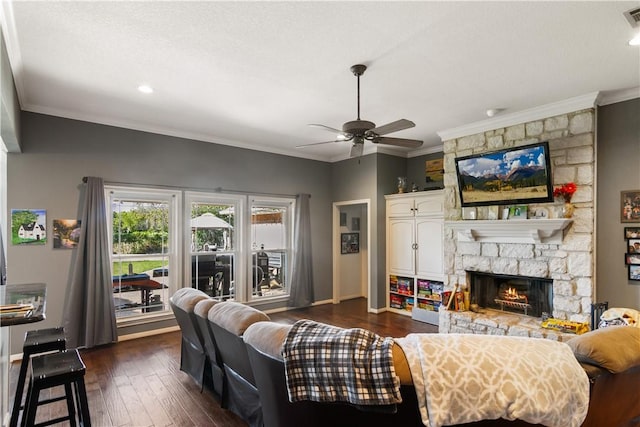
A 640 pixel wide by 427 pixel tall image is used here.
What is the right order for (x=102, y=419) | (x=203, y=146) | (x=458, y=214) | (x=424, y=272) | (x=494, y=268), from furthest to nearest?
(x=424, y=272) < (x=203, y=146) < (x=458, y=214) < (x=494, y=268) < (x=102, y=419)

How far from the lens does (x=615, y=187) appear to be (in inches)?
148

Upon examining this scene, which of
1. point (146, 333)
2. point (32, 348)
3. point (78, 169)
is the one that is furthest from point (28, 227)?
point (32, 348)

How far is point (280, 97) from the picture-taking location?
384 centimetres

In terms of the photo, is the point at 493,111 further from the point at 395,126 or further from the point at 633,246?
the point at 633,246

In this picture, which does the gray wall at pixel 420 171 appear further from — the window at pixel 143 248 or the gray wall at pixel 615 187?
the window at pixel 143 248

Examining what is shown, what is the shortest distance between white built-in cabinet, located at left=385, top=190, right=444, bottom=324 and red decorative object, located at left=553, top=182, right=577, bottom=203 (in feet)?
5.65

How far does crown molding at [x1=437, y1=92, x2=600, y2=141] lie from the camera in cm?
380

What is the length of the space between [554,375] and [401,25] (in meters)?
2.27

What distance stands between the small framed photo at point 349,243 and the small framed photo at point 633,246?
4449 mm

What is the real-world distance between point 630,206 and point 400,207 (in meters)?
3.04

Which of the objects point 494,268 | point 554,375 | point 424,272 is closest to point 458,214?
point 494,268

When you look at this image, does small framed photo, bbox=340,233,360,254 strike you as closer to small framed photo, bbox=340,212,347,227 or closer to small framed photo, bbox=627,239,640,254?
small framed photo, bbox=340,212,347,227

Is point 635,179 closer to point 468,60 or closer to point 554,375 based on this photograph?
point 468,60

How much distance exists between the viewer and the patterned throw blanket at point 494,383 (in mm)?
1483
